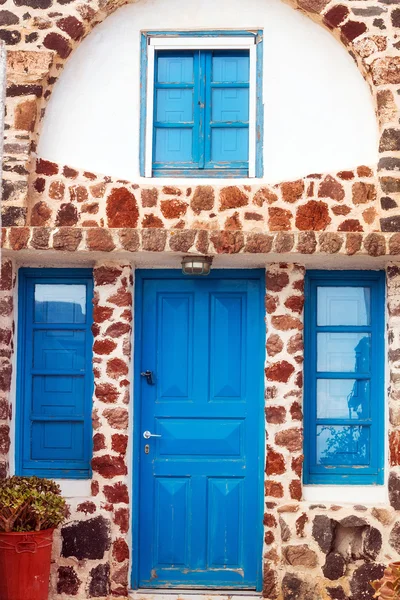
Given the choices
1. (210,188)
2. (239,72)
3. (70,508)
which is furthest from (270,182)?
(70,508)

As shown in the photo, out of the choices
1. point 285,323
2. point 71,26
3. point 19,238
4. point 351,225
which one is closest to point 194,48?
point 71,26

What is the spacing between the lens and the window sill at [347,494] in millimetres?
7188

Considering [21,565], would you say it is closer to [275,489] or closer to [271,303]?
[275,489]

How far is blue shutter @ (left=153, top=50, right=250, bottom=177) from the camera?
7.32 meters

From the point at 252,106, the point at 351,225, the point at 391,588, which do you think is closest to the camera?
the point at 391,588

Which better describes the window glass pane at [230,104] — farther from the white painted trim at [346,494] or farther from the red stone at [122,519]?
Result: the red stone at [122,519]

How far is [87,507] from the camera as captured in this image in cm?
717

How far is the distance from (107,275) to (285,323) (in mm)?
1457

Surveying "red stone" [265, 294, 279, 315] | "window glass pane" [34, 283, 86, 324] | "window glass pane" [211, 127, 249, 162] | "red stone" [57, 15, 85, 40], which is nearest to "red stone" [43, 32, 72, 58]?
"red stone" [57, 15, 85, 40]

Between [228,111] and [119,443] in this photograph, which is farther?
[228,111]

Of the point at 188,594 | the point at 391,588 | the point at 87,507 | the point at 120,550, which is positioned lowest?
the point at 188,594

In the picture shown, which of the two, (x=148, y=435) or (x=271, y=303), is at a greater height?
(x=271, y=303)

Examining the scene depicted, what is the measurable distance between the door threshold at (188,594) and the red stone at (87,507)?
726 mm

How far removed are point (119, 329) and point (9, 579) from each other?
203 cm
